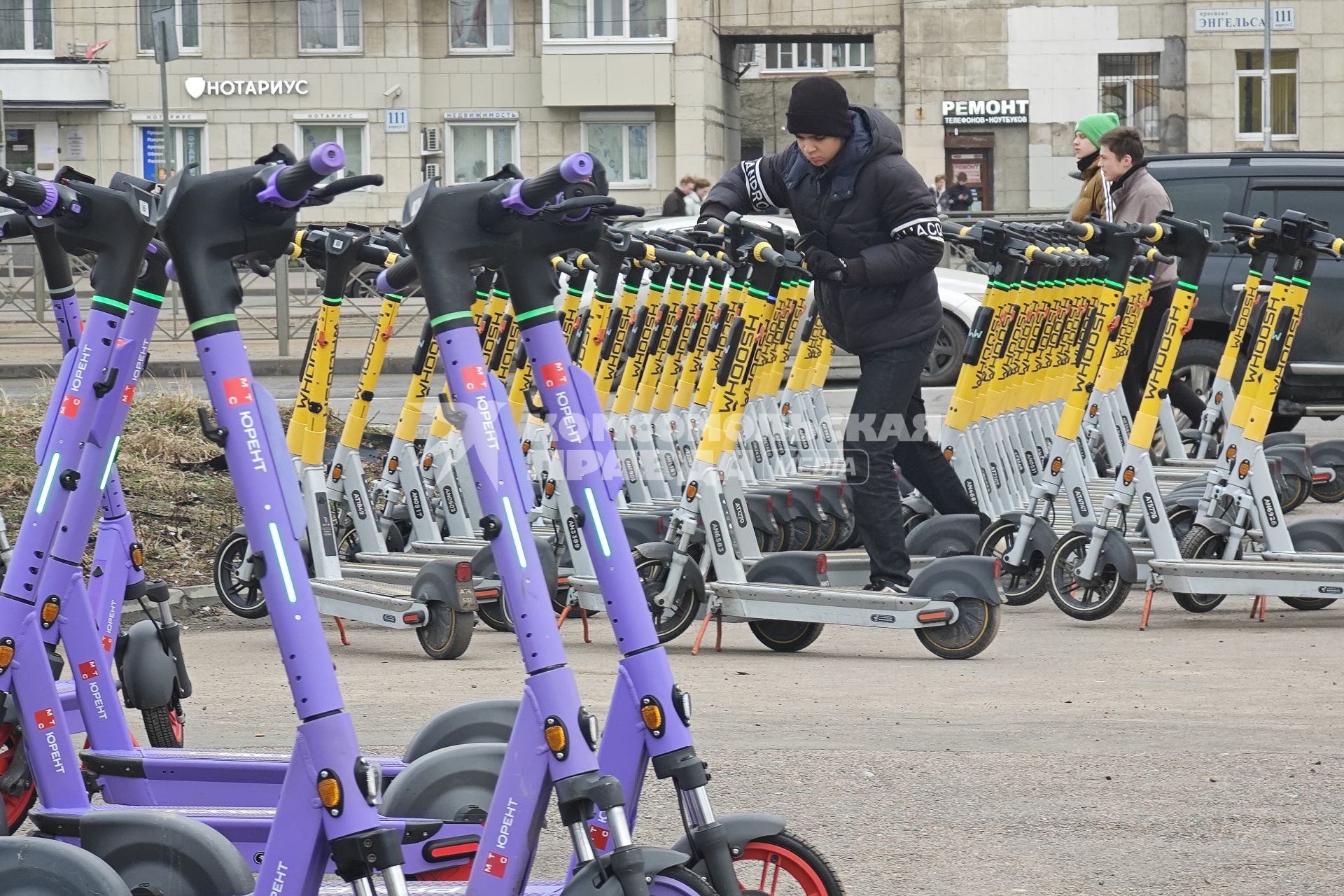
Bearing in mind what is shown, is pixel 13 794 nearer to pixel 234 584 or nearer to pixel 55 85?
pixel 234 584

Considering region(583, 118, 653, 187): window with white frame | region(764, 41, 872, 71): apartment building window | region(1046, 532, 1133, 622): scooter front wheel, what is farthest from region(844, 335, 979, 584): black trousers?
region(764, 41, 872, 71): apartment building window

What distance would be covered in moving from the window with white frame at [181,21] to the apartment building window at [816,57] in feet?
52.5

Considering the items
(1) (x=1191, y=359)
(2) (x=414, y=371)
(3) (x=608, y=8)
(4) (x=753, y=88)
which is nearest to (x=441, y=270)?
(2) (x=414, y=371)

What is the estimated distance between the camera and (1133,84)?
39.9 metres

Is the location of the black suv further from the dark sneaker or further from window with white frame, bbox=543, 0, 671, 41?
window with white frame, bbox=543, 0, 671, 41

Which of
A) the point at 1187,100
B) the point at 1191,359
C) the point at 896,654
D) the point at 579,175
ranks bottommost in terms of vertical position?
the point at 896,654

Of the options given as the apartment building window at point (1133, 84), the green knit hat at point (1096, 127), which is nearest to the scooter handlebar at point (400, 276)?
the green knit hat at point (1096, 127)

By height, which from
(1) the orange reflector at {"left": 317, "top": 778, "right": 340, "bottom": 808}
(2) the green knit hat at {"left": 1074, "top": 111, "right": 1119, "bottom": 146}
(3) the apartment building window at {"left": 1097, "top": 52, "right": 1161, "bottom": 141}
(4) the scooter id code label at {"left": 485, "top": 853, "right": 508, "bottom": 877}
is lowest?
(4) the scooter id code label at {"left": 485, "top": 853, "right": 508, "bottom": 877}

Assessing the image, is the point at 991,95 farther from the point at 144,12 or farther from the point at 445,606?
the point at 445,606

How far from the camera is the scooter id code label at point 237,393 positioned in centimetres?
348

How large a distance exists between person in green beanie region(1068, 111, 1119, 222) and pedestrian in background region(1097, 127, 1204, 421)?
0.12 meters

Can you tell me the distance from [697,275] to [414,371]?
1930 mm

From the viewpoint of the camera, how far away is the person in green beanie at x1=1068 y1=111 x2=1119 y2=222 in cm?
1133

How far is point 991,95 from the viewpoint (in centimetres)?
3994
